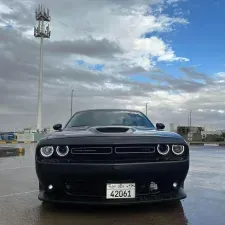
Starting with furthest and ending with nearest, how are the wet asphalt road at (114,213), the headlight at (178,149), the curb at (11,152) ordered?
1. the curb at (11,152)
2. the headlight at (178,149)
3. the wet asphalt road at (114,213)

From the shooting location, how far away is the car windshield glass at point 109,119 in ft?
18.4

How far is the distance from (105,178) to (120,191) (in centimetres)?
24

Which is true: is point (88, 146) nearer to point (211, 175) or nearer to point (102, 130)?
point (102, 130)

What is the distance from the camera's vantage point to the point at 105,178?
3.83 metres

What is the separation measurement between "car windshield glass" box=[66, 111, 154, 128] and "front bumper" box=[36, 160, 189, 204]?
1668mm

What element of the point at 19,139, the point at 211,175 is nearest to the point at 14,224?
the point at 211,175

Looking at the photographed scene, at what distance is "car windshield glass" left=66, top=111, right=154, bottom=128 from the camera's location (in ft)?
18.4

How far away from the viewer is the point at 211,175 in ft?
26.8

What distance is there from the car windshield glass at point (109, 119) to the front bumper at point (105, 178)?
5.47ft

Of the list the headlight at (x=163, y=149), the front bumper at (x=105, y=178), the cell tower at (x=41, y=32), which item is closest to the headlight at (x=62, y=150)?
the front bumper at (x=105, y=178)

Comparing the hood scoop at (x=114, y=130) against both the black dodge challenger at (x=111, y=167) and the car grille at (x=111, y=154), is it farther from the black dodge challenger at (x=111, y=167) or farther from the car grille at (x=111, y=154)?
the car grille at (x=111, y=154)

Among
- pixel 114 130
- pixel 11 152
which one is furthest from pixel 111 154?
pixel 11 152

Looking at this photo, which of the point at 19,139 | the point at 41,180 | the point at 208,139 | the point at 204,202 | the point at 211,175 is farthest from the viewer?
the point at 208,139

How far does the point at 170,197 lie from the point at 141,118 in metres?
2.08
